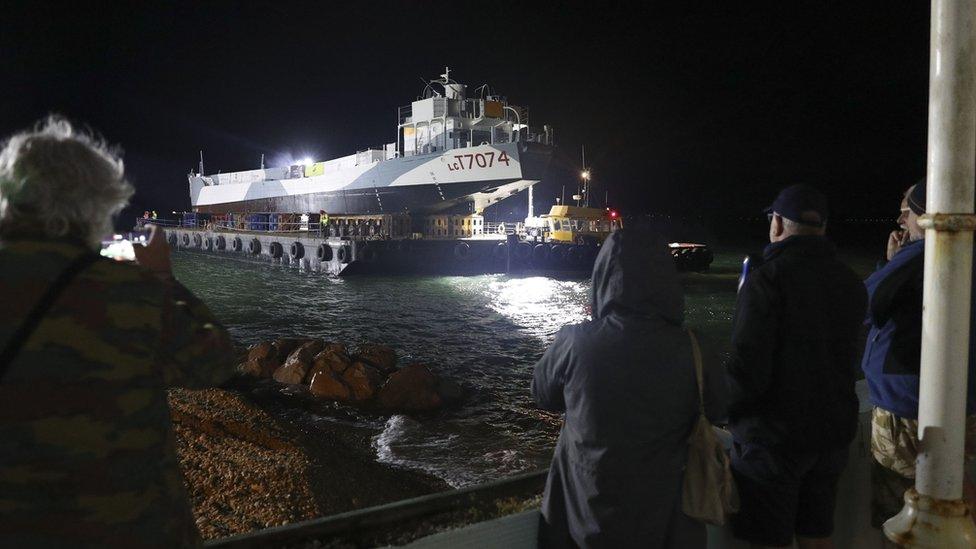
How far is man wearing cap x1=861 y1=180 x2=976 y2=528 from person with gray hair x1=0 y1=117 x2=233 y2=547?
2.39 metres

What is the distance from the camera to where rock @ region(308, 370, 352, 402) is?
29.0 ft

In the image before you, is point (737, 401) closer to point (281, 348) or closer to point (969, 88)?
point (969, 88)

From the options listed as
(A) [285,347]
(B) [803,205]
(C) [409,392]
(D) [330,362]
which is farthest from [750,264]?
(A) [285,347]

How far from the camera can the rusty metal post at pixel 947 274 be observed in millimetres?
1883

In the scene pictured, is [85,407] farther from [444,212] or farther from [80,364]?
[444,212]

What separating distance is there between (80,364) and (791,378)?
2.12 metres

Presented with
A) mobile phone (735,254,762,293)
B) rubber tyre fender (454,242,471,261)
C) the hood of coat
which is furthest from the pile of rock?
rubber tyre fender (454,242,471,261)

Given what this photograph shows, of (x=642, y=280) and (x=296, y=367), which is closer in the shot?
(x=642, y=280)

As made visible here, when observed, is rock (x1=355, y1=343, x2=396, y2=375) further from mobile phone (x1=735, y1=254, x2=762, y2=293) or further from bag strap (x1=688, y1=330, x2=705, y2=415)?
bag strap (x1=688, y1=330, x2=705, y2=415)

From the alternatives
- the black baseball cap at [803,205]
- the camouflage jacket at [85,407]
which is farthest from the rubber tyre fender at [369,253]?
the camouflage jacket at [85,407]

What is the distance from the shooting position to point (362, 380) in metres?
9.04

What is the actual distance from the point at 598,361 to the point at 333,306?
17476 mm

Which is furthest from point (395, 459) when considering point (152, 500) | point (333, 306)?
point (333, 306)

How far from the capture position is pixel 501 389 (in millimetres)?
9992
